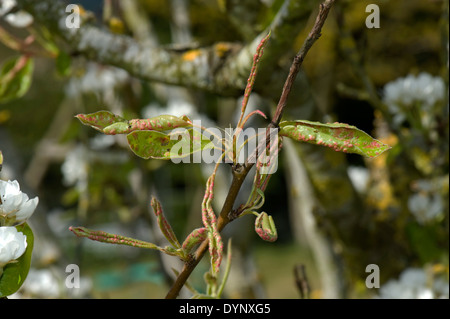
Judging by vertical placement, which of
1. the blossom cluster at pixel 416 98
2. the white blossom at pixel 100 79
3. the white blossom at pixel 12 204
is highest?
the white blossom at pixel 100 79

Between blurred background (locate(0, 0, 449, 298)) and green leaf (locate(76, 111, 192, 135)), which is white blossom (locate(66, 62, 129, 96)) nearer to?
blurred background (locate(0, 0, 449, 298))

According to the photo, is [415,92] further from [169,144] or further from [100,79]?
[100,79]

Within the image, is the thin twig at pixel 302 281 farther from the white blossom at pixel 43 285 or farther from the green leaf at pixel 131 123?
the white blossom at pixel 43 285

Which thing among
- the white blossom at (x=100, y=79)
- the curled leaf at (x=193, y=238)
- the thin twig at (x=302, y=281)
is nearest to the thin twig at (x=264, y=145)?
the curled leaf at (x=193, y=238)

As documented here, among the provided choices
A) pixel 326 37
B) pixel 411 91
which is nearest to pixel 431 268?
pixel 411 91

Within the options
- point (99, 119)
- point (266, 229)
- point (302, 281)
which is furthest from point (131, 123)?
point (302, 281)
